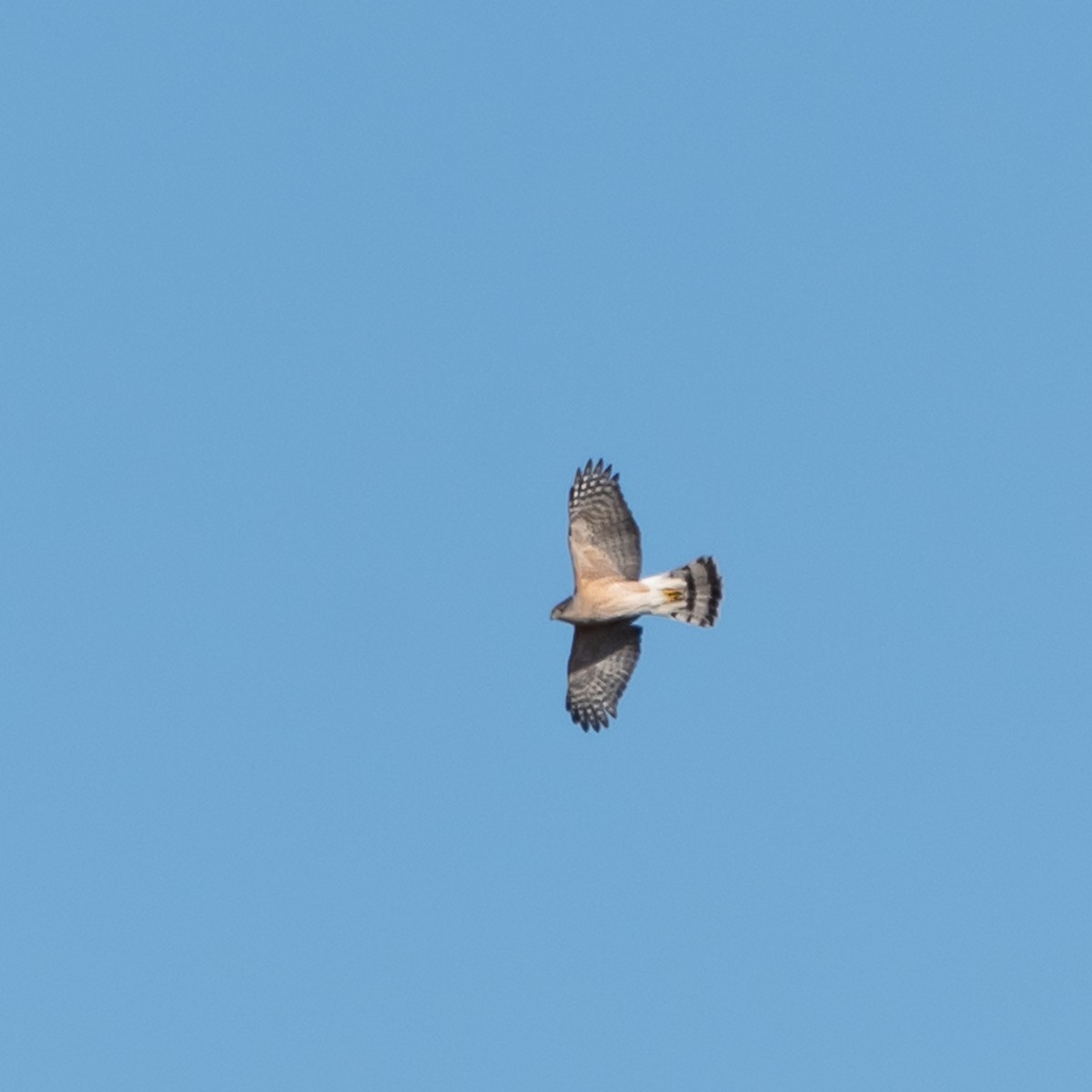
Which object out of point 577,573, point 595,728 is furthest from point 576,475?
point 595,728

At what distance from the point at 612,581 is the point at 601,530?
58cm

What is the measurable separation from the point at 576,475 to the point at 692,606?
1.84m

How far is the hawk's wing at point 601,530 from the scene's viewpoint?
1118 inches

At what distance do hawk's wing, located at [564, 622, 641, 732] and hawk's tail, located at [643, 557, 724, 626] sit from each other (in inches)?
28.4

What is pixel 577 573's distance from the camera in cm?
2838

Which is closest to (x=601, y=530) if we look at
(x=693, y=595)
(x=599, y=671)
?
(x=693, y=595)

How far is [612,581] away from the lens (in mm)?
28297

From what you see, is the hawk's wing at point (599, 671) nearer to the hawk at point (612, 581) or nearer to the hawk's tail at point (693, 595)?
the hawk at point (612, 581)

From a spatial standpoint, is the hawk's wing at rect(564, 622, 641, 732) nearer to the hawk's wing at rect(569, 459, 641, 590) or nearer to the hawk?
the hawk

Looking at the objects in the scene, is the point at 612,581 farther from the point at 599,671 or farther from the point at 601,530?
the point at 599,671

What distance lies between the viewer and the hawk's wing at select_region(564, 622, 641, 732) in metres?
28.9

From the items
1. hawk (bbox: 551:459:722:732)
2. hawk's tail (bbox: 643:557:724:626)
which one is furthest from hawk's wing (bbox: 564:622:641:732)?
hawk's tail (bbox: 643:557:724:626)

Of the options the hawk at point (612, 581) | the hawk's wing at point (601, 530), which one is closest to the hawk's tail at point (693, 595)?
the hawk at point (612, 581)

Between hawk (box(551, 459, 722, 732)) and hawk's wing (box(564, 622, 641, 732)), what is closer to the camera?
hawk (box(551, 459, 722, 732))
